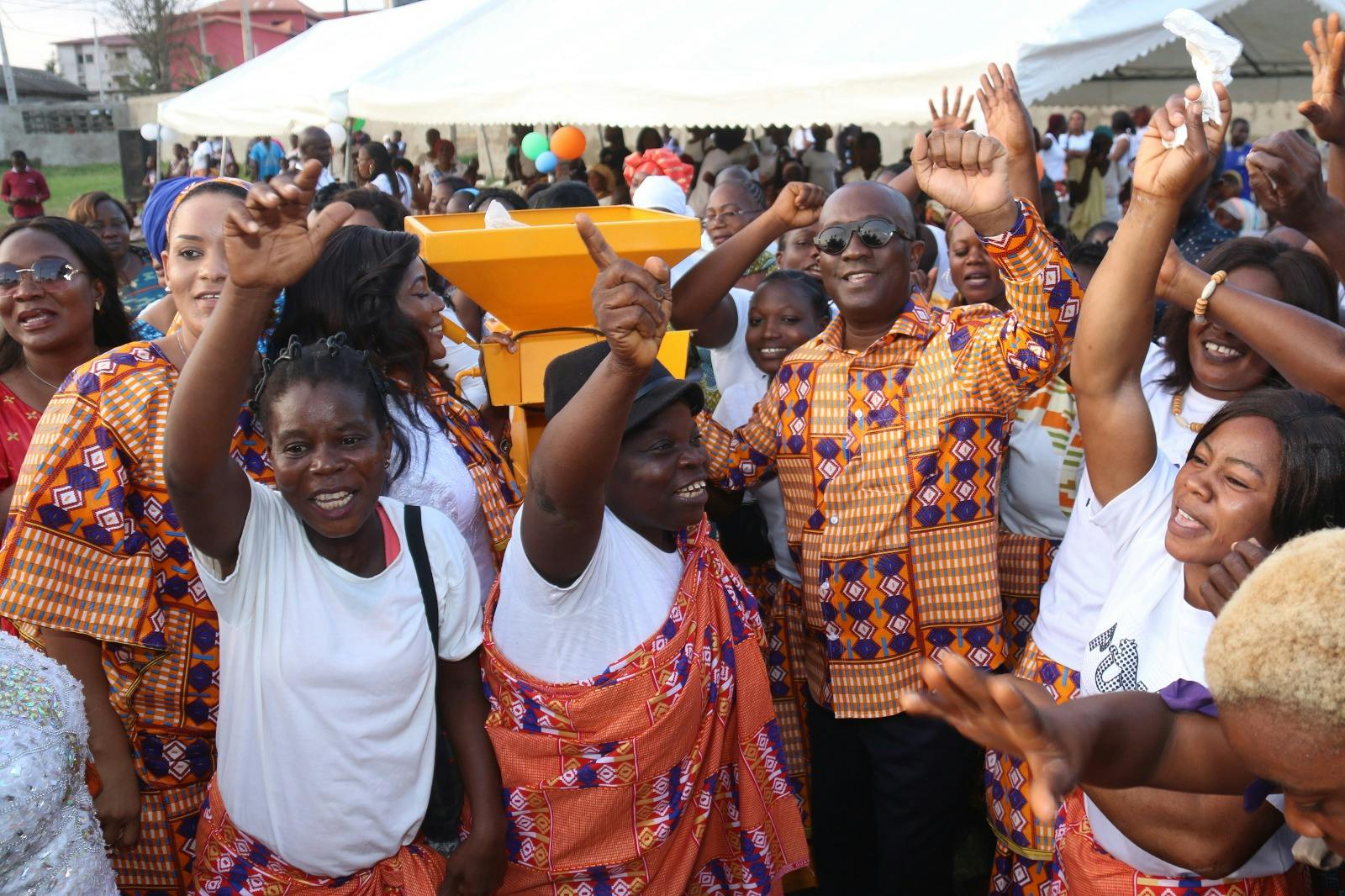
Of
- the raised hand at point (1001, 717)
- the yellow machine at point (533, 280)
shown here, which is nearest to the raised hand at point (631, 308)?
the yellow machine at point (533, 280)

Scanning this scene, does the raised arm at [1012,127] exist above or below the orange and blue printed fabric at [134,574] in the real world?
above

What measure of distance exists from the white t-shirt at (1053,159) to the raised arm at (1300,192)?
10.2 meters

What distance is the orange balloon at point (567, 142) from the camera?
34.2ft

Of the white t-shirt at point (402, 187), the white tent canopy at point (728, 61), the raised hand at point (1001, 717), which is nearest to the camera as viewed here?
the raised hand at point (1001, 717)

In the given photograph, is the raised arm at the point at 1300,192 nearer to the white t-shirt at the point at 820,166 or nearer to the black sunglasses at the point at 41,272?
the black sunglasses at the point at 41,272

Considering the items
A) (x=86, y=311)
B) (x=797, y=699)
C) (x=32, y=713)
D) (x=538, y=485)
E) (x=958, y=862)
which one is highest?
(x=86, y=311)

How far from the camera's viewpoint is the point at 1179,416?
2.78m

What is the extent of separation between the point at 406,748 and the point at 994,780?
1463 mm

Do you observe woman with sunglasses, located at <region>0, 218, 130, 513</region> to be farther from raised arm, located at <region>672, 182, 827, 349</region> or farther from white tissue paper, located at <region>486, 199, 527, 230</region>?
raised arm, located at <region>672, 182, 827, 349</region>

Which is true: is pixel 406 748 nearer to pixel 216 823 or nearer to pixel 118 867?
pixel 216 823

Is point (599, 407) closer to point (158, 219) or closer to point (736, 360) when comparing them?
point (158, 219)

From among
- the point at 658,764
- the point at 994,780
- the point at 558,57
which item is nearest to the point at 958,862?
the point at 994,780

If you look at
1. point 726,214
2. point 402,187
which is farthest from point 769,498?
point 402,187

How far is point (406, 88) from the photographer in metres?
8.97
